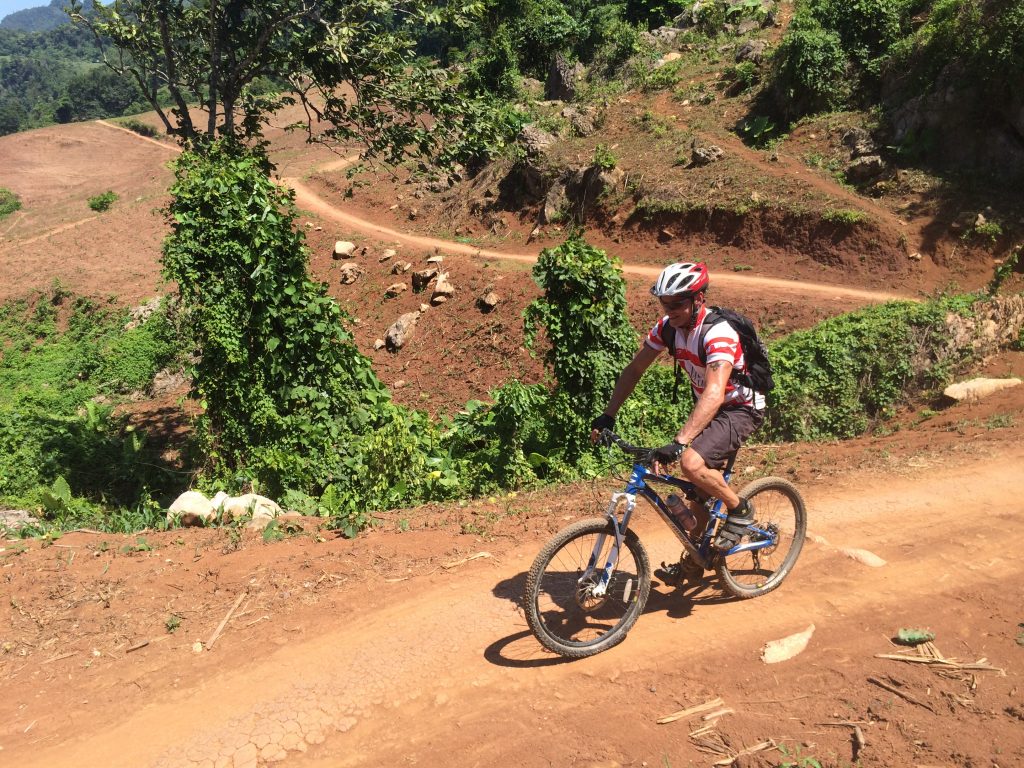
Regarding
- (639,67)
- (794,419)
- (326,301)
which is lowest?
(794,419)

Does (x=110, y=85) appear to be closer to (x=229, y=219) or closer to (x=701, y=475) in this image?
(x=229, y=219)

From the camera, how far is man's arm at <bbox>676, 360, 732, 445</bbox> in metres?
4.09

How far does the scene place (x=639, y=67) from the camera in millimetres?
29344

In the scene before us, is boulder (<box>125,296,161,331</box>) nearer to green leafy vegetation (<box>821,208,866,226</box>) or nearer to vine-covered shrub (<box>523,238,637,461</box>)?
vine-covered shrub (<box>523,238,637,461</box>)

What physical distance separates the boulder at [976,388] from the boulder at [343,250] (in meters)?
18.2

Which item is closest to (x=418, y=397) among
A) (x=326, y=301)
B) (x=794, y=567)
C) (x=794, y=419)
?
(x=326, y=301)

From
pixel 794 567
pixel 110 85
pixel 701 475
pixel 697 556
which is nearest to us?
pixel 701 475

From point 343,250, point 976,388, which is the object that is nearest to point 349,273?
point 343,250

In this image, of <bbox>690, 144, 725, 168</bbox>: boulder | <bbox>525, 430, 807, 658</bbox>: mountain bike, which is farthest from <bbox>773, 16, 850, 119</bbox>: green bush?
<bbox>525, 430, 807, 658</bbox>: mountain bike

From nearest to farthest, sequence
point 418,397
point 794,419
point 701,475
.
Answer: point 701,475 → point 794,419 → point 418,397

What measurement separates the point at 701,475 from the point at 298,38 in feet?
34.8

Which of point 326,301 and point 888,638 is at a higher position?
point 326,301

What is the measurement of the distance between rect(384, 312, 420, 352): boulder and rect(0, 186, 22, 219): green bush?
29.7 meters

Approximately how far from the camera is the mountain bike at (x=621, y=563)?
4.22 m
